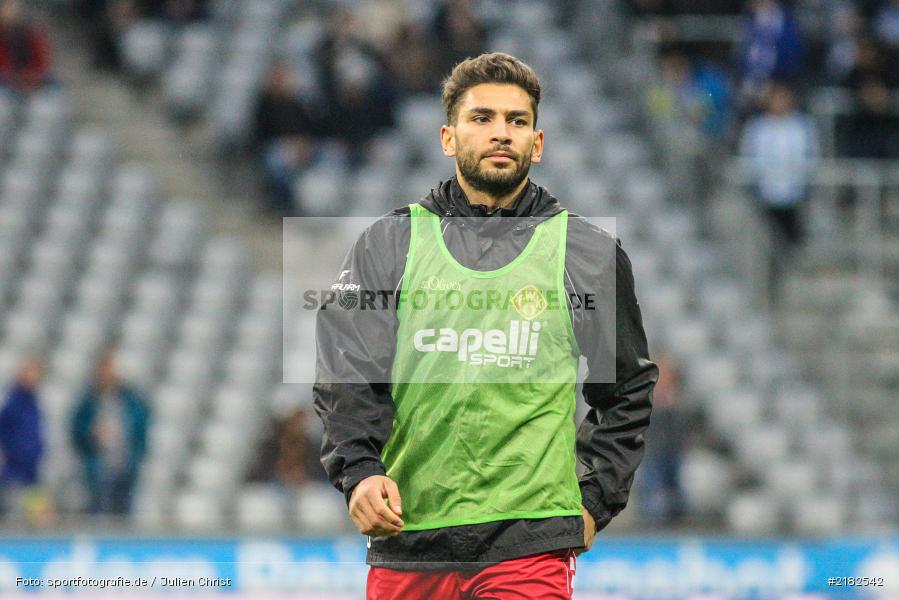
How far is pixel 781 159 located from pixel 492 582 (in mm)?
8945

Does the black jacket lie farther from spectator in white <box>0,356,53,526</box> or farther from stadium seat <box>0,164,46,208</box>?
stadium seat <box>0,164,46,208</box>

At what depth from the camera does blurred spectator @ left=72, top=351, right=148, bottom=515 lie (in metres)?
10.8

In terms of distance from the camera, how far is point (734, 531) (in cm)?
1045

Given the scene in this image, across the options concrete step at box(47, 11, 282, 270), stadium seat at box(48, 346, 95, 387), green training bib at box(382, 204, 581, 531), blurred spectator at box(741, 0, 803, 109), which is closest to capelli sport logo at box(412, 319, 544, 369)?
green training bib at box(382, 204, 581, 531)

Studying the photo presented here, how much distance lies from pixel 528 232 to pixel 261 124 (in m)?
8.79

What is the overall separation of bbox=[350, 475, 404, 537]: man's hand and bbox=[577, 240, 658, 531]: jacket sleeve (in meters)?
0.55

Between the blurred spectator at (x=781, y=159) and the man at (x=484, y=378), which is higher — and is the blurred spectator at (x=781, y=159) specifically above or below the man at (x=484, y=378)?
above

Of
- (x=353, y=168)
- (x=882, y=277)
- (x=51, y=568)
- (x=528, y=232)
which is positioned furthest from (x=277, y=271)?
(x=528, y=232)

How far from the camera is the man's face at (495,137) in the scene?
158 inches

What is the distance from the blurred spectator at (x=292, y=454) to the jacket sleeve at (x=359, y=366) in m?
6.87

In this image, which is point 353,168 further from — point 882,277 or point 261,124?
point 882,277

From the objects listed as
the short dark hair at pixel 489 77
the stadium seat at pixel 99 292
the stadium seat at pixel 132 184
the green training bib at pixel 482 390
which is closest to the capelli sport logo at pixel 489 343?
the green training bib at pixel 482 390

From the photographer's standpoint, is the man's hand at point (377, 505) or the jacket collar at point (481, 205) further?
the jacket collar at point (481, 205)

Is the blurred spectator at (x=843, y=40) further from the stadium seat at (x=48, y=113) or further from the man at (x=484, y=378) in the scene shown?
the man at (x=484, y=378)
